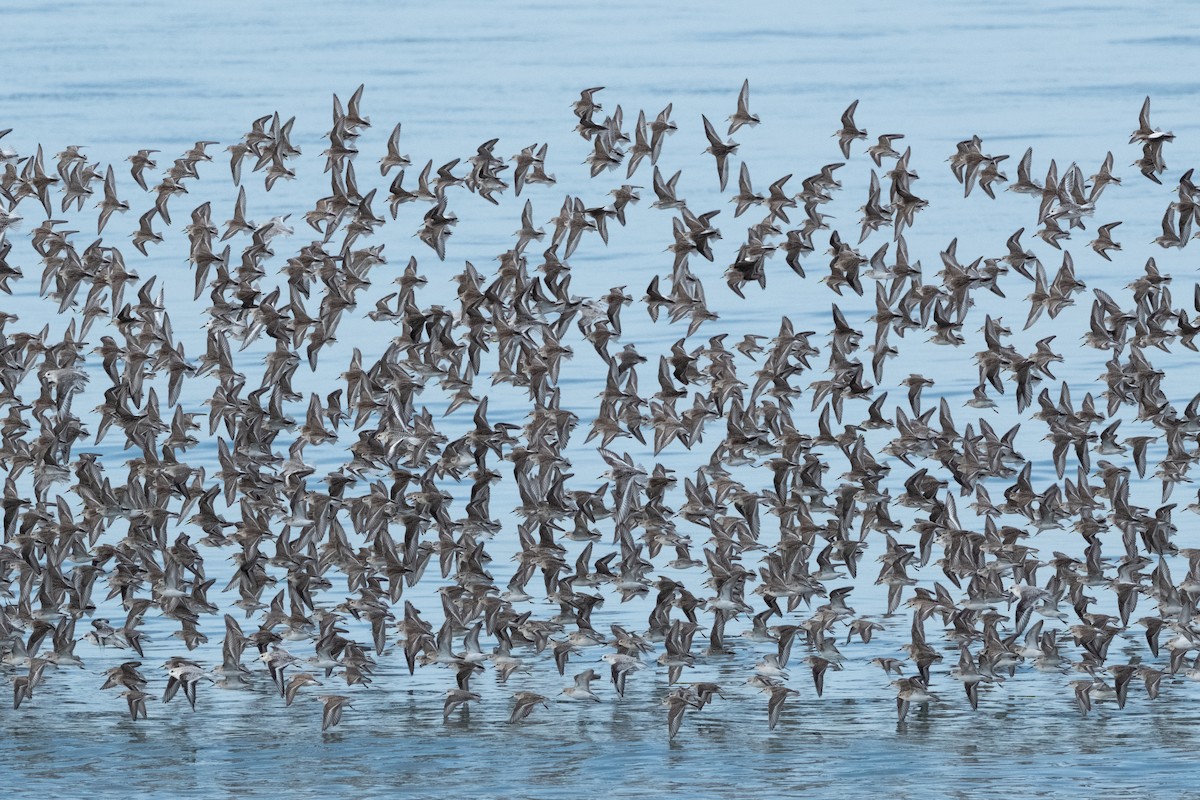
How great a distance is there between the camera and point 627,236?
7275 centimetres

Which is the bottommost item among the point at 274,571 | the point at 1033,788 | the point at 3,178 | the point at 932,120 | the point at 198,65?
the point at 1033,788

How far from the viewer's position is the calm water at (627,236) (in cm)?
2867

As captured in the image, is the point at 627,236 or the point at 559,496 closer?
the point at 559,496

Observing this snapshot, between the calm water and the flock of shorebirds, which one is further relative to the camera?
the flock of shorebirds

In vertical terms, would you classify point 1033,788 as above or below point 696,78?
below

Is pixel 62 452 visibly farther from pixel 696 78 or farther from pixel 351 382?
pixel 696 78

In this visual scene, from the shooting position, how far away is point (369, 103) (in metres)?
93.0

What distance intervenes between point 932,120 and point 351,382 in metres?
57.1

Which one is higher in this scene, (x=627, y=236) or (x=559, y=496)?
(x=627, y=236)

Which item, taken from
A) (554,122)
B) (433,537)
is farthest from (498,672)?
(554,122)

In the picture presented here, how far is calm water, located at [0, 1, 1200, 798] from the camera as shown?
94.1ft

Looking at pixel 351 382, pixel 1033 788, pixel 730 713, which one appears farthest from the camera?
pixel 351 382

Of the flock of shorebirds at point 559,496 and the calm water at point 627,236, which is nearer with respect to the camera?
the calm water at point 627,236

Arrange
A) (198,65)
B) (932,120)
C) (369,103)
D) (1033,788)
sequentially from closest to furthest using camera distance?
(1033,788), (932,120), (369,103), (198,65)
